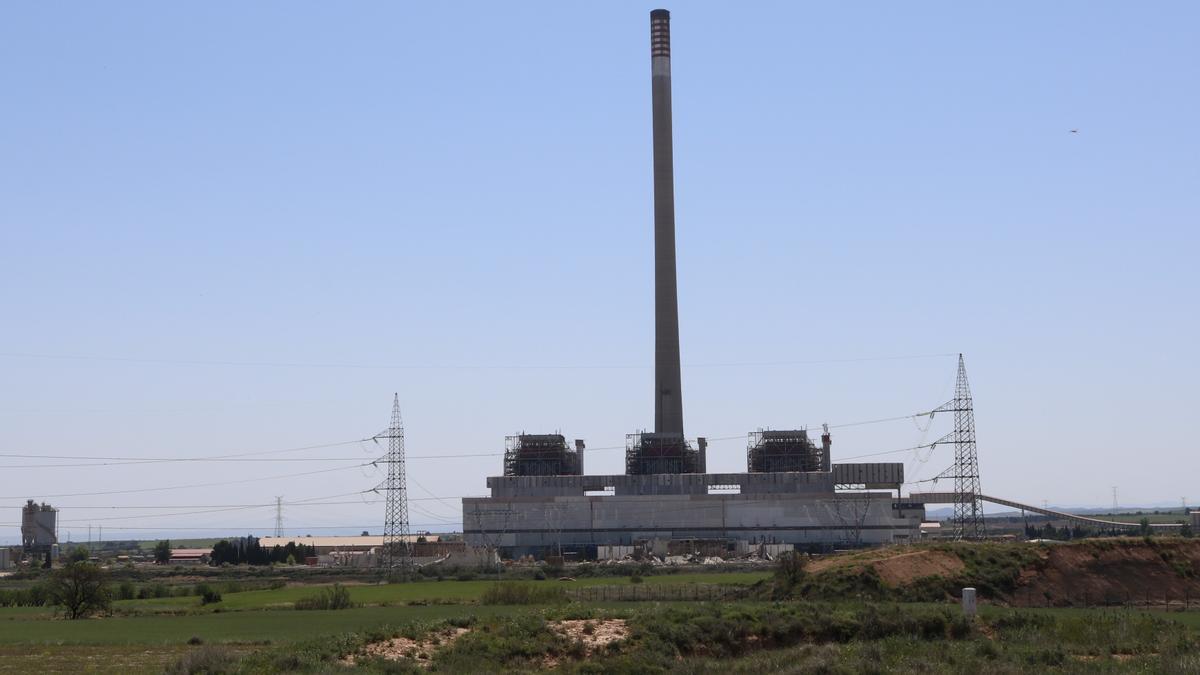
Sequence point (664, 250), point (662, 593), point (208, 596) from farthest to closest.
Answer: point (664, 250) → point (208, 596) → point (662, 593)

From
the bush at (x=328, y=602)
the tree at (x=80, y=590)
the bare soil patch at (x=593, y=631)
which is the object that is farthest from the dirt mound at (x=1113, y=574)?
the tree at (x=80, y=590)

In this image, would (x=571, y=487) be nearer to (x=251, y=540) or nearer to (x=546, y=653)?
(x=251, y=540)

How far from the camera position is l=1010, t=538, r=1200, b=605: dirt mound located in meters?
58.6

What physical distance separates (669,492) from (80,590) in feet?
242

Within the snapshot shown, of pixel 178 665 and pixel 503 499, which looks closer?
pixel 178 665

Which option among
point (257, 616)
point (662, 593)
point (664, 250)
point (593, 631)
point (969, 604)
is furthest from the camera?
point (664, 250)

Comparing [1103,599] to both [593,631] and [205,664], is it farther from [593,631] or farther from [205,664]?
[205,664]

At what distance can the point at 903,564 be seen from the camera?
59.2m

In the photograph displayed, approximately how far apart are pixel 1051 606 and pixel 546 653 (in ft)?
87.0

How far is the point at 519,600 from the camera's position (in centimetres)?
6216

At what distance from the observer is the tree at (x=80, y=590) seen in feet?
218

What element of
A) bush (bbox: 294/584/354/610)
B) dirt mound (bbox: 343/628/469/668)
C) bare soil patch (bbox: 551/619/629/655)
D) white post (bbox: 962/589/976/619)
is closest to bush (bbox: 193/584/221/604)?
bush (bbox: 294/584/354/610)

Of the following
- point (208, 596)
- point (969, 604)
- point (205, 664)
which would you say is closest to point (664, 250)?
point (208, 596)

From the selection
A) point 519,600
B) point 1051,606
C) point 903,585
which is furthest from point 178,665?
point 1051,606
